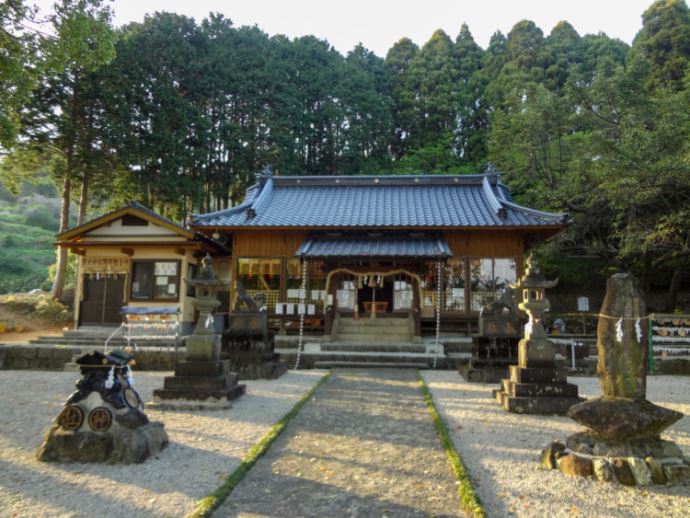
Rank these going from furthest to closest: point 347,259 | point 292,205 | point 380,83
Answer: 1. point 380,83
2. point 292,205
3. point 347,259

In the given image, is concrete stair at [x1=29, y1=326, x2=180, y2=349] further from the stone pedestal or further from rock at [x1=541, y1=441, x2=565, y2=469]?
rock at [x1=541, y1=441, x2=565, y2=469]

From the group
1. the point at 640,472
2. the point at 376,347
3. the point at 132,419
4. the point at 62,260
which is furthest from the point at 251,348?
the point at 62,260

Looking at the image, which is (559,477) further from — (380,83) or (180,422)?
(380,83)

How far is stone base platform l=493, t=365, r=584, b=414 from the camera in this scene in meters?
6.96

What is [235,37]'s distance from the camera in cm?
3016

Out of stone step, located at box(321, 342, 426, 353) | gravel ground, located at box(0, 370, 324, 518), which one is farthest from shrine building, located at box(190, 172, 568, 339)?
gravel ground, located at box(0, 370, 324, 518)

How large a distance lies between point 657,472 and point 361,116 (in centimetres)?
3098

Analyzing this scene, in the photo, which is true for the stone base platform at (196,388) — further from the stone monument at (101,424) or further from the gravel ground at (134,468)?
the stone monument at (101,424)

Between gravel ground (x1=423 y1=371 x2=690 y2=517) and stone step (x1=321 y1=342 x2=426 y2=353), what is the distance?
533 centimetres

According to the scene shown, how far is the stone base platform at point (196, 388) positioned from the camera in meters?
7.19

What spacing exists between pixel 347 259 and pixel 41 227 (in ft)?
162

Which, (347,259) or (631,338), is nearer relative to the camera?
(631,338)

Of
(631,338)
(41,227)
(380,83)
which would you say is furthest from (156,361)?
(41,227)

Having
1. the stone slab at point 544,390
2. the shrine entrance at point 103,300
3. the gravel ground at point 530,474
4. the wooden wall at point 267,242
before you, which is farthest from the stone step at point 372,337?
the shrine entrance at point 103,300
